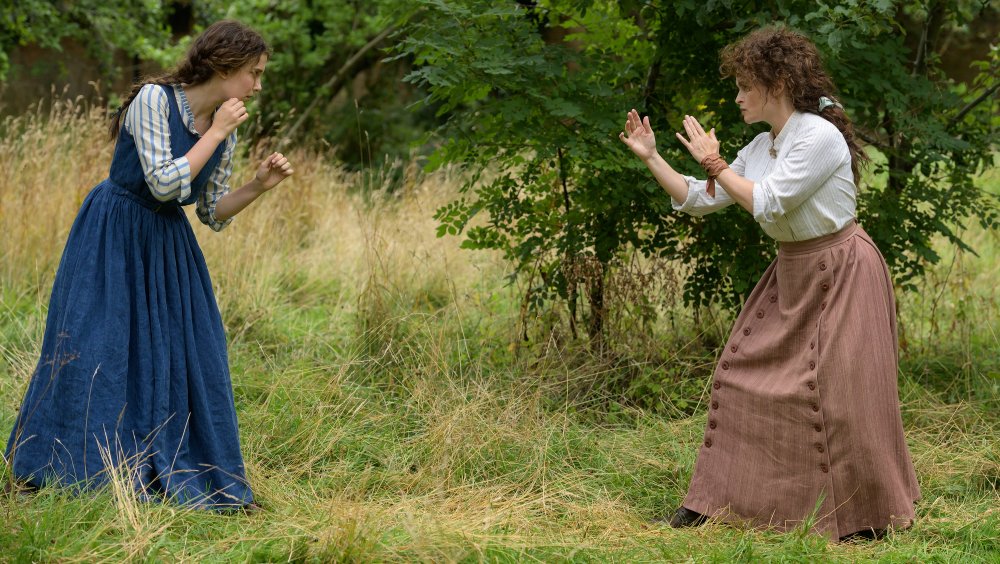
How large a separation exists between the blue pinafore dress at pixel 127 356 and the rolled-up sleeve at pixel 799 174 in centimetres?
183

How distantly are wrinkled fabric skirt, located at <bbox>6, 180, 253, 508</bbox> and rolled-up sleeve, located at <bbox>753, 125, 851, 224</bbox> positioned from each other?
1.90 m

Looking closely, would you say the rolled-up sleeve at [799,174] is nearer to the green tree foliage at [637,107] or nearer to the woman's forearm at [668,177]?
the woman's forearm at [668,177]

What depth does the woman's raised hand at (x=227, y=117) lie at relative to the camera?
3393 millimetres

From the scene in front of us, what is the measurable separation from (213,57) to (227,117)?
228 mm

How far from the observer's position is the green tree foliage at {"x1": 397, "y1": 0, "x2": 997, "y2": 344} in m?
4.59

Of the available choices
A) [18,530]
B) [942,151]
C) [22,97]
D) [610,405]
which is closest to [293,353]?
[610,405]

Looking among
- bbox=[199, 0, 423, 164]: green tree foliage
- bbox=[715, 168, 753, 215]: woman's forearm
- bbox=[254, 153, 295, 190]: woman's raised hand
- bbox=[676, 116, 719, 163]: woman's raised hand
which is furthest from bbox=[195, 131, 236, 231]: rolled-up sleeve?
bbox=[199, 0, 423, 164]: green tree foliage

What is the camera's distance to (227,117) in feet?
11.1

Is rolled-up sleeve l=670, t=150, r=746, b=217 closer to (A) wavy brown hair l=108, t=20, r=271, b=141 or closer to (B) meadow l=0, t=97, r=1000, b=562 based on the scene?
(B) meadow l=0, t=97, r=1000, b=562

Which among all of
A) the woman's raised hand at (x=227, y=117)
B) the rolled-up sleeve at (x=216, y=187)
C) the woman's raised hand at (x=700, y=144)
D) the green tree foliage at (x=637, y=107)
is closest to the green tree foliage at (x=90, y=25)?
the green tree foliage at (x=637, y=107)

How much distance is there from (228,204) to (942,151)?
10.7 feet

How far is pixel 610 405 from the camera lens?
4.95m

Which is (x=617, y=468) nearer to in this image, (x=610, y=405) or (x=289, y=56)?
(x=610, y=405)

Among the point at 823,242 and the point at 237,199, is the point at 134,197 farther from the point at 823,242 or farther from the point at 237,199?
the point at 823,242
